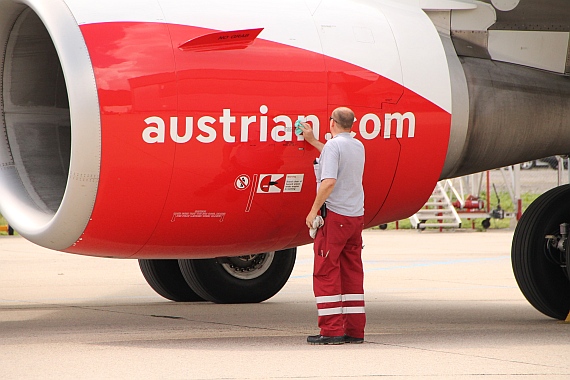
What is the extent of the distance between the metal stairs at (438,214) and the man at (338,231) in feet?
55.1

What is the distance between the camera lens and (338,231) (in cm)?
749

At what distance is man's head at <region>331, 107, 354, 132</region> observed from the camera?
7.40m

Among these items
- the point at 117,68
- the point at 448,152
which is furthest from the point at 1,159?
the point at 448,152

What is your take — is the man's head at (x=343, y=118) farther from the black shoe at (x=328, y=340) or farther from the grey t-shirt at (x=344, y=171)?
the black shoe at (x=328, y=340)

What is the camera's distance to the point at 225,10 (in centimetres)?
751

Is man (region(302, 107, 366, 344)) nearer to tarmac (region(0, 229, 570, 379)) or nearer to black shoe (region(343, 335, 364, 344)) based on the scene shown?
black shoe (region(343, 335, 364, 344))

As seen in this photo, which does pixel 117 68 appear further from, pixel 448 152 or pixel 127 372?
pixel 448 152

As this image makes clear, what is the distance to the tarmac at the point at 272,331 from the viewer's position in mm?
6344

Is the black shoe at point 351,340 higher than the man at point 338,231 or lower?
lower

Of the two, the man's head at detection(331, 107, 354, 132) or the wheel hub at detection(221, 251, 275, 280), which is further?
the wheel hub at detection(221, 251, 275, 280)

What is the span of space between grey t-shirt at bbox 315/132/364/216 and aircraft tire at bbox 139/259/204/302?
4.12m

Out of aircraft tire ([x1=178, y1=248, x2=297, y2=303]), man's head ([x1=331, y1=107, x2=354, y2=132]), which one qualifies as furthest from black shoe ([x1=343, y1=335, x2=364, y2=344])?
aircraft tire ([x1=178, y1=248, x2=297, y2=303])

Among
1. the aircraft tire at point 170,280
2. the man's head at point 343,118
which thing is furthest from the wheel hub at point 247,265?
the man's head at point 343,118

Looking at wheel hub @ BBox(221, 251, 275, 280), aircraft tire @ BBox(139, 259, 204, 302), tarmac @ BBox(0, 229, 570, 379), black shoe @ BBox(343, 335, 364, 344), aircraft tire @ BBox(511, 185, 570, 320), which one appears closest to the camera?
tarmac @ BBox(0, 229, 570, 379)
